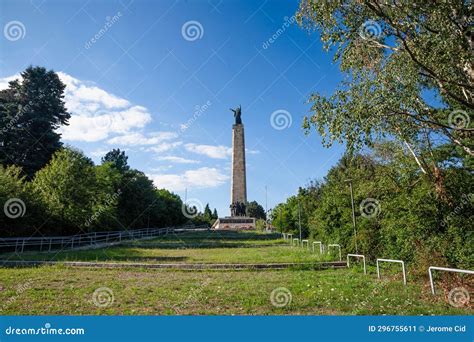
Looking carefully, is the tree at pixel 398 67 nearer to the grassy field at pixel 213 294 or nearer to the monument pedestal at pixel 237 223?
the grassy field at pixel 213 294

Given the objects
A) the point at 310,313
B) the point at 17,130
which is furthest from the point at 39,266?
the point at 17,130

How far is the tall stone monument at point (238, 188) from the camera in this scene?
55.2 m

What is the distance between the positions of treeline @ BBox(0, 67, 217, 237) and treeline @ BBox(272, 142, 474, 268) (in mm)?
20441

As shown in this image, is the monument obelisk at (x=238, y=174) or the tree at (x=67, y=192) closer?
the tree at (x=67, y=192)

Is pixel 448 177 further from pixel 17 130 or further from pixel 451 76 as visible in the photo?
pixel 17 130

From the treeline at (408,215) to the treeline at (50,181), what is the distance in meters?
20.4

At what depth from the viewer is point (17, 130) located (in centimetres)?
3909

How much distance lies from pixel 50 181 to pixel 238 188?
1292 inches

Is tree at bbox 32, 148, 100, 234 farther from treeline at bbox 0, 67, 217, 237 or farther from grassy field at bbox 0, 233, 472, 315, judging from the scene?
grassy field at bbox 0, 233, 472, 315

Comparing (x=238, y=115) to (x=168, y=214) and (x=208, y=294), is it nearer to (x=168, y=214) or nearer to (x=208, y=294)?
(x=168, y=214)

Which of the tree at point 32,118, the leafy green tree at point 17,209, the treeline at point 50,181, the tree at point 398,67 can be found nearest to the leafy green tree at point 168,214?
the treeline at point 50,181

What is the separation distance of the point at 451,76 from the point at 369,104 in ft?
7.57

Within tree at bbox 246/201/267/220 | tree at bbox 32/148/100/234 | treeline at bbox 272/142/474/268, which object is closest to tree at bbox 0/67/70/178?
tree at bbox 32/148/100/234

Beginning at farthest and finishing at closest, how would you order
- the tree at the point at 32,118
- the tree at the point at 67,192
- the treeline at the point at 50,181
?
the tree at the point at 32,118, the tree at the point at 67,192, the treeline at the point at 50,181
